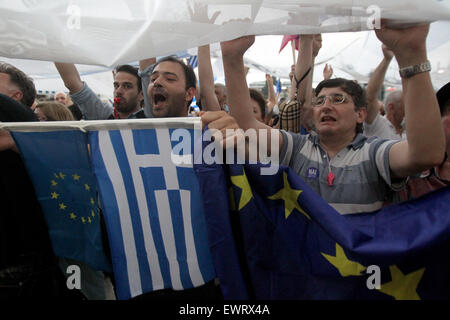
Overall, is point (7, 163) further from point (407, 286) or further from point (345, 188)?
point (407, 286)

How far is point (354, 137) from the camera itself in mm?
1665

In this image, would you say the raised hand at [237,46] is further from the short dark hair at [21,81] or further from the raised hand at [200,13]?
the short dark hair at [21,81]

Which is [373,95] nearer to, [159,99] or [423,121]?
[423,121]

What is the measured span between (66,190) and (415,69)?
1584mm

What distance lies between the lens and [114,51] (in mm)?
1053

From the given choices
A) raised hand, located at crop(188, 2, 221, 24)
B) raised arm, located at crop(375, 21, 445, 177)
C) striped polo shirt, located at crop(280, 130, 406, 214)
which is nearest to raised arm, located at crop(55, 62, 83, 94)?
raised hand, located at crop(188, 2, 221, 24)

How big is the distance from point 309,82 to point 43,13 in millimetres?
1882

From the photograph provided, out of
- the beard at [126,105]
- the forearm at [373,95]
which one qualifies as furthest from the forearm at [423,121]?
the beard at [126,105]

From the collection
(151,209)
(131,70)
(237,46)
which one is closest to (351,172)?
(237,46)

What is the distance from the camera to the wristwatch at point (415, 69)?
3.52ft

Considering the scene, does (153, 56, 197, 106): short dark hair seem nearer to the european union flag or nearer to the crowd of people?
the crowd of people

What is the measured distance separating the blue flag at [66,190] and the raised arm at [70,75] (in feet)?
2.46
